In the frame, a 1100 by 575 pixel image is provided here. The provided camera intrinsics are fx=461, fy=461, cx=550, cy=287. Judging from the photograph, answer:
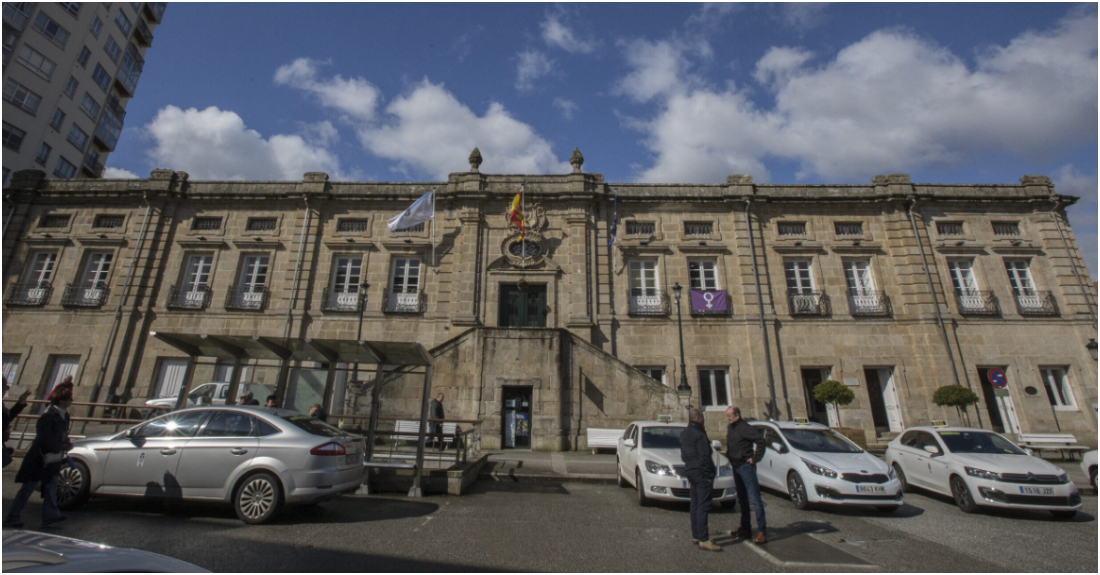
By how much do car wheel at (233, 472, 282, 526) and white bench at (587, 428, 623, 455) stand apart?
9776 mm

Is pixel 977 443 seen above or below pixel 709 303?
below

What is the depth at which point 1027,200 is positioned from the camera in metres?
20.3

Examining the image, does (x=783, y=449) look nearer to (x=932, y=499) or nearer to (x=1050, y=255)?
(x=932, y=499)

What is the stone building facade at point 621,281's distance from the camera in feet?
59.5

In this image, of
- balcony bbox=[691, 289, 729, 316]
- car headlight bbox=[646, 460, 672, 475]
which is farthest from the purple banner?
car headlight bbox=[646, 460, 672, 475]

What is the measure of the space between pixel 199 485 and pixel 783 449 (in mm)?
9952

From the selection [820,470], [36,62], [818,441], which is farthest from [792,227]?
[36,62]

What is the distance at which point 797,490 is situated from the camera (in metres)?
8.48

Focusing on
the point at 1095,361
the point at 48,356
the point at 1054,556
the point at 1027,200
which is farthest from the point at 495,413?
the point at 1027,200

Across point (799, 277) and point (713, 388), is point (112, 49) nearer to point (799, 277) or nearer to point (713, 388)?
point (713, 388)

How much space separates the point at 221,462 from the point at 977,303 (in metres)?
25.5

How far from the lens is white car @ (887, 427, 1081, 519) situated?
8070 millimetres

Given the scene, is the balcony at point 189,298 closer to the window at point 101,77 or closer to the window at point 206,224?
the window at point 206,224

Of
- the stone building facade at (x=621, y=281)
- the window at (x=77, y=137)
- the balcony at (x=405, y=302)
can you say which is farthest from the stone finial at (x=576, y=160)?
the window at (x=77, y=137)
